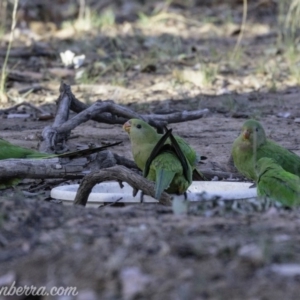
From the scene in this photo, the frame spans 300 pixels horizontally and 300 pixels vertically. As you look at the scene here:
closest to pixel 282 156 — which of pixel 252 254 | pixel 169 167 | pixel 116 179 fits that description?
pixel 169 167

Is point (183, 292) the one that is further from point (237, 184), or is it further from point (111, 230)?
point (237, 184)

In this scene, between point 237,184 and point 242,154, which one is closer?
point 237,184

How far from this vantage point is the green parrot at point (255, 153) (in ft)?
16.9

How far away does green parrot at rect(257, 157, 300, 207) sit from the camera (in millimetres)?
4266

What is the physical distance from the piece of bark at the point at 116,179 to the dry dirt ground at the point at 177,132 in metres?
0.36

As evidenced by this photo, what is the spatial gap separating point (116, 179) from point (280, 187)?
0.81 metres

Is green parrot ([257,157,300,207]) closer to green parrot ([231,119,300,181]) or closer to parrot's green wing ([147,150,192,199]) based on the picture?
parrot's green wing ([147,150,192,199])

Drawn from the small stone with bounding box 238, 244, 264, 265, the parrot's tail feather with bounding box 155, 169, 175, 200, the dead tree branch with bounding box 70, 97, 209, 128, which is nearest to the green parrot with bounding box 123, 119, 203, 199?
the parrot's tail feather with bounding box 155, 169, 175, 200

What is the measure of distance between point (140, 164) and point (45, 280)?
266 cm

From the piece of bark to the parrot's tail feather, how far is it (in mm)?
107

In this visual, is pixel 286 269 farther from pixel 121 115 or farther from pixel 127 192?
pixel 121 115

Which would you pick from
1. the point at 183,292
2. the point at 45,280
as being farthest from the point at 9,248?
the point at 183,292

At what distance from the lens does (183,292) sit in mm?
2449

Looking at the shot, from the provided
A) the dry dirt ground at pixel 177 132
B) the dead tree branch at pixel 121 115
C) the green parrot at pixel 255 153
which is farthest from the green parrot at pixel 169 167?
the dead tree branch at pixel 121 115
